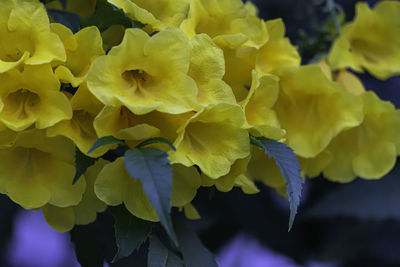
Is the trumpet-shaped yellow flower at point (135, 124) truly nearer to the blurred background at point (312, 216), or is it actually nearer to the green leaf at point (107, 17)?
the green leaf at point (107, 17)

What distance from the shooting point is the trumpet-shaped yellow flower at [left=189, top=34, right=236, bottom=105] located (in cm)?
77

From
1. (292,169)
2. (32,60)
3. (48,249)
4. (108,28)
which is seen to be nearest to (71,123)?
(32,60)

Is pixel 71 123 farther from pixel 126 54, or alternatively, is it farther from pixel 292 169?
pixel 292 169

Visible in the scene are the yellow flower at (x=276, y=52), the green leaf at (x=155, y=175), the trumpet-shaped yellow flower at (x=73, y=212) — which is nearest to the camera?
the green leaf at (x=155, y=175)

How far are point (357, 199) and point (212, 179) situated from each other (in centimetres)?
69

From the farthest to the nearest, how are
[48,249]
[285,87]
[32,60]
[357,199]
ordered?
[48,249] < [357,199] < [285,87] < [32,60]

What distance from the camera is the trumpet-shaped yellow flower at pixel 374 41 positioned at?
3.79ft

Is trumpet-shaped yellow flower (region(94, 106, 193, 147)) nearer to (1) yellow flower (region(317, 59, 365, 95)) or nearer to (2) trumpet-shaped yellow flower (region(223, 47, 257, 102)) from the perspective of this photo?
(2) trumpet-shaped yellow flower (region(223, 47, 257, 102))

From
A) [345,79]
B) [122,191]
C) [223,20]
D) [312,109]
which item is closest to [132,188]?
[122,191]

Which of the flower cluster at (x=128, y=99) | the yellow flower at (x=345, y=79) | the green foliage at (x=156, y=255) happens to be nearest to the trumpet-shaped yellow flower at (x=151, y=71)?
the flower cluster at (x=128, y=99)

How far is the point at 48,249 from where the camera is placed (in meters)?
1.98

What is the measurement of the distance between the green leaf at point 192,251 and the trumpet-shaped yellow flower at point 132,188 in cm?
16

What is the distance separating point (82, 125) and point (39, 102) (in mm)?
68

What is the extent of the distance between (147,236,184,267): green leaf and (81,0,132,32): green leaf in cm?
35
